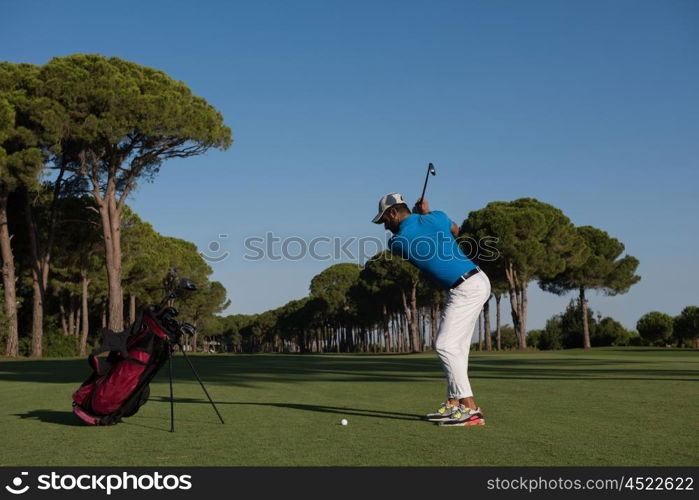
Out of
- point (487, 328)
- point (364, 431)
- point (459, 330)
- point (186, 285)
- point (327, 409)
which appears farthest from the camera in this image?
point (487, 328)

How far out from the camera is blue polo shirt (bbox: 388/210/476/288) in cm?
739

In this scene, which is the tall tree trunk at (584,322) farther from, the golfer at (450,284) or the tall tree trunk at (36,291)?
the golfer at (450,284)

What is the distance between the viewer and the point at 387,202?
7.68m

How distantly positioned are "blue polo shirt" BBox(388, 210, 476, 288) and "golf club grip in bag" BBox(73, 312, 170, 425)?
2684 mm

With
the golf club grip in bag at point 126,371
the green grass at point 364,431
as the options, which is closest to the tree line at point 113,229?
the green grass at point 364,431

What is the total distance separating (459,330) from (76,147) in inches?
1269

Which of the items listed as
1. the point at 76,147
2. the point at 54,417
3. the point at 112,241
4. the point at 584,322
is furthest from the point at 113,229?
the point at 584,322

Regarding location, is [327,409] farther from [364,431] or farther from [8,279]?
[8,279]

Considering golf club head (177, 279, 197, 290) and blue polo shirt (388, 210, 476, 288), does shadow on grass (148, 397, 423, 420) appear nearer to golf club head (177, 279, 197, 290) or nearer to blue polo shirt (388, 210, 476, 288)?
blue polo shirt (388, 210, 476, 288)

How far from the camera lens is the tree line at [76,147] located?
111 ft

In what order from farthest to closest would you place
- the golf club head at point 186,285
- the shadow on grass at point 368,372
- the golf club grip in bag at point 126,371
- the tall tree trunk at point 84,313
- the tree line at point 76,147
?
the tall tree trunk at point 84,313, the tree line at point 76,147, the shadow on grass at point 368,372, the golf club head at point 186,285, the golf club grip in bag at point 126,371

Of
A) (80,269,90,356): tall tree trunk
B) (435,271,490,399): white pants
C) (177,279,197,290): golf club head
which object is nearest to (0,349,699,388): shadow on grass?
(177,279,197,290): golf club head

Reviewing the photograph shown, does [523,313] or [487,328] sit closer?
[523,313]

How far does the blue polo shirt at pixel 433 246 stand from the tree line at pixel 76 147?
2967cm
